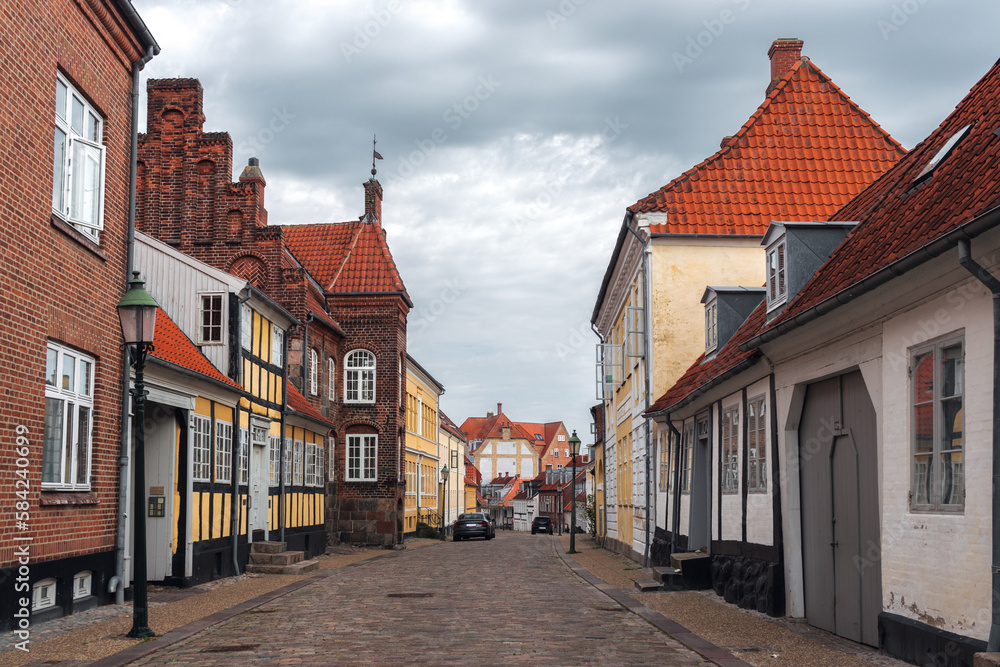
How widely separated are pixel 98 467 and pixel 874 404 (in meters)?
9.06

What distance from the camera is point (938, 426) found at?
827 centimetres

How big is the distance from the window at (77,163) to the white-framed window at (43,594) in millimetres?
4043

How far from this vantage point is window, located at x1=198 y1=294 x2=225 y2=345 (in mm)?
19734

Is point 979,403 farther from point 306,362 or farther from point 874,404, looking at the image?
point 306,362

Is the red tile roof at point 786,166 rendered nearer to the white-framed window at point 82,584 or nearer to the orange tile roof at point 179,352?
the orange tile roof at point 179,352

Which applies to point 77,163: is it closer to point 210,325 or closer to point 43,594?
point 43,594

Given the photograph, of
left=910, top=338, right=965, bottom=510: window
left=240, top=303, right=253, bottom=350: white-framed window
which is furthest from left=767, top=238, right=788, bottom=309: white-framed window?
left=240, top=303, right=253, bottom=350: white-framed window

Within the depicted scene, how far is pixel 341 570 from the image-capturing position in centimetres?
2239

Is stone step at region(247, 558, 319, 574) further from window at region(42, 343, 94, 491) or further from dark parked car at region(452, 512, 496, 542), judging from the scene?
dark parked car at region(452, 512, 496, 542)

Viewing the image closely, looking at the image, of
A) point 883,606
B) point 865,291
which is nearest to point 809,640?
point 883,606

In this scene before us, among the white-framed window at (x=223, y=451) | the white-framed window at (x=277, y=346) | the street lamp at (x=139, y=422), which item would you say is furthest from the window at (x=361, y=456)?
the street lamp at (x=139, y=422)

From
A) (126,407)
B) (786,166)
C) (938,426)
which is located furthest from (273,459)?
(938,426)

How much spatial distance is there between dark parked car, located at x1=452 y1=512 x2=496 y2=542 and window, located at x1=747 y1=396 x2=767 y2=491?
113 ft

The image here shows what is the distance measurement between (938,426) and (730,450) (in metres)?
7.22
